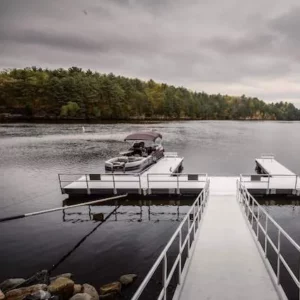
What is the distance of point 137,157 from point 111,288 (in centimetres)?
1304

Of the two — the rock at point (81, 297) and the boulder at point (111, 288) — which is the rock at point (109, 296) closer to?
the boulder at point (111, 288)

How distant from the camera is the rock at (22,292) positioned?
6883mm

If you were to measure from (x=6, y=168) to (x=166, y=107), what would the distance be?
106325 mm

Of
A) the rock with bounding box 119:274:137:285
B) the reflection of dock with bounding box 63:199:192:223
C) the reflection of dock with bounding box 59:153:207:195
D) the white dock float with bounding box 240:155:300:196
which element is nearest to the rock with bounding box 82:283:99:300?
the rock with bounding box 119:274:137:285

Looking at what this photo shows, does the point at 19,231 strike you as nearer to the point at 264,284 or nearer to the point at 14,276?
the point at 14,276

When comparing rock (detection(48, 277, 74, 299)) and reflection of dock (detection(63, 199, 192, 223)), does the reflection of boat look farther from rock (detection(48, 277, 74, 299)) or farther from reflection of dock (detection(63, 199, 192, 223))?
rock (detection(48, 277, 74, 299))

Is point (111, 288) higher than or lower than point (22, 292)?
lower

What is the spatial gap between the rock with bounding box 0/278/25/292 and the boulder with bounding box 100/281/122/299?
224 centimetres

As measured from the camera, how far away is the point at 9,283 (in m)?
7.77

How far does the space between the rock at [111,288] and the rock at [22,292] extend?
1.39 metres

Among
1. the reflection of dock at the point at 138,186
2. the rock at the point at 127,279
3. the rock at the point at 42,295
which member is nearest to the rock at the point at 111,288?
the rock at the point at 127,279

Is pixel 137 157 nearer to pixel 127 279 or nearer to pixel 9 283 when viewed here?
pixel 127 279

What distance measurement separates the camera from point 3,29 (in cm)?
10575

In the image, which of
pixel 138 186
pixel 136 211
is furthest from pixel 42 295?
pixel 138 186
